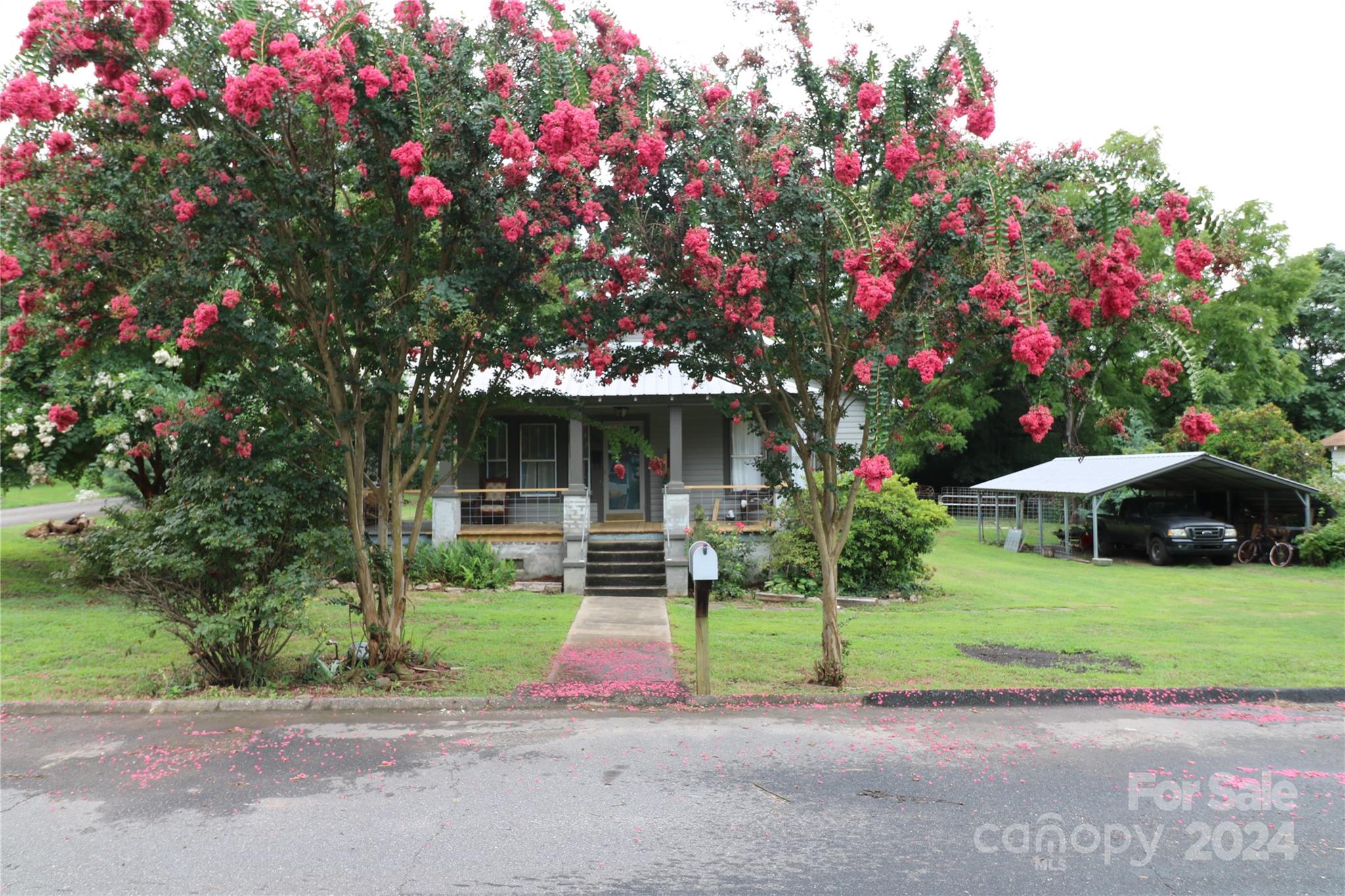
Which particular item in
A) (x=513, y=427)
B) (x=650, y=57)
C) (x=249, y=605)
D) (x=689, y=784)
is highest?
(x=650, y=57)

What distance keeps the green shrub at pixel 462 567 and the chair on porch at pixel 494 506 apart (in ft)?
5.45

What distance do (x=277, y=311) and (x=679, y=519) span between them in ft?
27.5

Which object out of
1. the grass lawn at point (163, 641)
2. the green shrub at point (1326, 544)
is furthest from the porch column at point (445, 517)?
the green shrub at point (1326, 544)

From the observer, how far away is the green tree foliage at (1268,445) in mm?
21062

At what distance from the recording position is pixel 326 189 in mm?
7121

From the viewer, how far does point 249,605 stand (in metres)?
6.97

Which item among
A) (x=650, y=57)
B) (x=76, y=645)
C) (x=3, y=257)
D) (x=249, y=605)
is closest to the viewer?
(x=3, y=257)

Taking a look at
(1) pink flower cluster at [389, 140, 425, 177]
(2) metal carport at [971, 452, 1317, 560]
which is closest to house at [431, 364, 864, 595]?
(1) pink flower cluster at [389, 140, 425, 177]

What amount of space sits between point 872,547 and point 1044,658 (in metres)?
5.09

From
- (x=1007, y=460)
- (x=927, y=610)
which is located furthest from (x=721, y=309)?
(x=1007, y=460)

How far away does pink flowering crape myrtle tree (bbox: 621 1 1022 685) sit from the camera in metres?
7.00

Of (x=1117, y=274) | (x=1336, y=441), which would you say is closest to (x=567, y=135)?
(x=1117, y=274)

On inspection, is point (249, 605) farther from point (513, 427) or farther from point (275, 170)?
point (513, 427)

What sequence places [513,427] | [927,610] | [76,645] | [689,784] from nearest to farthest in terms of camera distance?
1. [689,784]
2. [76,645]
3. [927,610]
4. [513,427]
